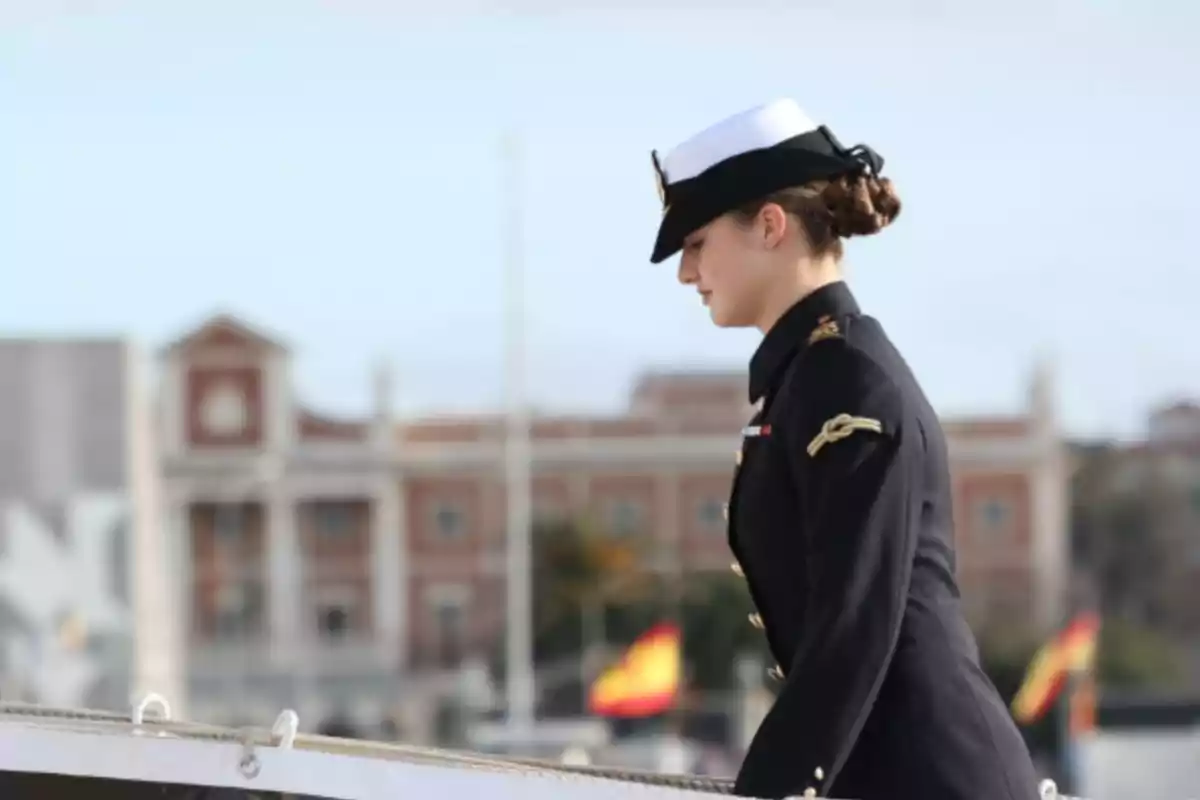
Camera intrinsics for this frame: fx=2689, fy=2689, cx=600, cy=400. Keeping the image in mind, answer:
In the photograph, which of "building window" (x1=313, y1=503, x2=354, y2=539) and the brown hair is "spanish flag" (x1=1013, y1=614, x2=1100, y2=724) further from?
"building window" (x1=313, y1=503, x2=354, y2=539)

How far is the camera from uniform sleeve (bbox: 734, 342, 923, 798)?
7.32 feet

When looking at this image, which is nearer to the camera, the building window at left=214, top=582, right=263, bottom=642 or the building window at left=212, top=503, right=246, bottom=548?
the building window at left=214, top=582, right=263, bottom=642

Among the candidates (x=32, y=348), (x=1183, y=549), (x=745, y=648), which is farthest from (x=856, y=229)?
(x=1183, y=549)

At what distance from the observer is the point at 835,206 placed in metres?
2.43

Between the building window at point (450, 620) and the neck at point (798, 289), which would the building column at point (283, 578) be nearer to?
the building window at point (450, 620)

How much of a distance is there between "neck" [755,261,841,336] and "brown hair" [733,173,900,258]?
0.07 ft

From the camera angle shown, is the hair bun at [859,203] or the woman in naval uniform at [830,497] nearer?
the woman in naval uniform at [830,497]

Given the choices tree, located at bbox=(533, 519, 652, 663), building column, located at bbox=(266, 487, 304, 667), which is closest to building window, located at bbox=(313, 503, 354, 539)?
building column, located at bbox=(266, 487, 304, 667)

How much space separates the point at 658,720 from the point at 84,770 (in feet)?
187

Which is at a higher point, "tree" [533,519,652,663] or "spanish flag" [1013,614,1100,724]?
"spanish flag" [1013,614,1100,724]

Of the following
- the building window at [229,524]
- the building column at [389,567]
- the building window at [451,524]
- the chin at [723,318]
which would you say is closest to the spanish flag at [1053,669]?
the chin at [723,318]

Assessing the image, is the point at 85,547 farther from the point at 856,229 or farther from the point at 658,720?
the point at 856,229

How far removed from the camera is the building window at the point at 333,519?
79.5 m

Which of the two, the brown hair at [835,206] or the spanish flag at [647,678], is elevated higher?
the brown hair at [835,206]
